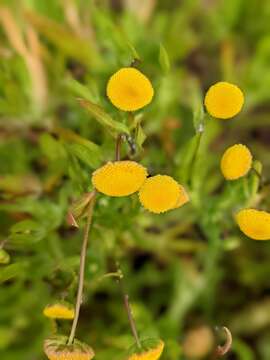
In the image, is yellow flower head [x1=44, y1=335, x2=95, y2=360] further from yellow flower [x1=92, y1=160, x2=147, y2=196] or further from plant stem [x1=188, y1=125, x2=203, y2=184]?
plant stem [x1=188, y1=125, x2=203, y2=184]

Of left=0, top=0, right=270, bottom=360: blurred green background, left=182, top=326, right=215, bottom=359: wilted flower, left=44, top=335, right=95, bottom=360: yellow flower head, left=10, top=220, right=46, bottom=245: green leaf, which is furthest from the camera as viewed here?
left=182, top=326, right=215, bottom=359: wilted flower

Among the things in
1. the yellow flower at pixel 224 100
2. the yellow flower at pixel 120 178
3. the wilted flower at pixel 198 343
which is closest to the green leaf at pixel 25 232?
the yellow flower at pixel 120 178

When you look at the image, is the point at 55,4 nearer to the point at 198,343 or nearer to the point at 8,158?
the point at 8,158

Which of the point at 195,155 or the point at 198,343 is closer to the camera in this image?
the point at 195,155

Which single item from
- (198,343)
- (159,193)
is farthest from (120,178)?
(198,343)

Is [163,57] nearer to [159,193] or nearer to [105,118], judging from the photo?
[105,118]

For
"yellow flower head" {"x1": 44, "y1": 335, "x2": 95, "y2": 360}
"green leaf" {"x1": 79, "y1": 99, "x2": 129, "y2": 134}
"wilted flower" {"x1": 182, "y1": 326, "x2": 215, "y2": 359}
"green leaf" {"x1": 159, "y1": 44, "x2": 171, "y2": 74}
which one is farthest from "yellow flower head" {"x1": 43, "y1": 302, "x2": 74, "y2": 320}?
"wilted flower" {"x1": 182, "y1": 326, "x2": 215, "y2": 359}
